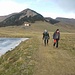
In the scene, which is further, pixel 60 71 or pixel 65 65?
pixel 65 65

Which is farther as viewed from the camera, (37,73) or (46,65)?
(46,65)

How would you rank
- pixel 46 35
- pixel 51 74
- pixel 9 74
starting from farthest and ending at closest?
pixel 46 35, pixel 9 74, pixel 51 74

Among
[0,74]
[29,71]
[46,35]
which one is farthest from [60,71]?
[46,35]

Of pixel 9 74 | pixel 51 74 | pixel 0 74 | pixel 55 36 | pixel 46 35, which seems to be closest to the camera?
pixel 51 74

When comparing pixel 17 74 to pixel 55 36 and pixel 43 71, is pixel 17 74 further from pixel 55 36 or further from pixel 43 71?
pixel 55 36

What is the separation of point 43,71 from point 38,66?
198 cm

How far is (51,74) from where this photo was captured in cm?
1742

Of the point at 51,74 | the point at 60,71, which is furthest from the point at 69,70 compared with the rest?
the point at 51,74

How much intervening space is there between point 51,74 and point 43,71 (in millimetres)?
1071

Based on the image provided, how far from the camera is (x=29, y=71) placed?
1811 centimetres

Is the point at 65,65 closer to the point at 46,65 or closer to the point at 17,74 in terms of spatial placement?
the point at 46,65

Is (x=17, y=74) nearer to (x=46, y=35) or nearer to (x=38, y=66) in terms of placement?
(x=38, y=66)

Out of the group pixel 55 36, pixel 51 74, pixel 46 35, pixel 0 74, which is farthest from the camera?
pixel 46 35

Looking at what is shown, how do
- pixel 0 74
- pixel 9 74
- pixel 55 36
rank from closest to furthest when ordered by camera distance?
pixel 9 74 < pixel 0 74 < pixel 55 36
